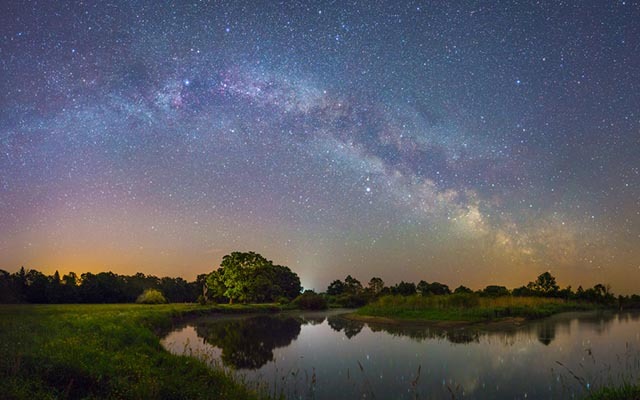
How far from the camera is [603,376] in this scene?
51.2ft

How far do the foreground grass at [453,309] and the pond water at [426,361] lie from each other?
23.4ft

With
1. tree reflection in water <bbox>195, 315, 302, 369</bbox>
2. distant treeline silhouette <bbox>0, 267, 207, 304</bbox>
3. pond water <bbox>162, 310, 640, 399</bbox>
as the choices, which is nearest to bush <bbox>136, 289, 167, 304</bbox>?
distant treeline silhouette <bbox>0, 267, 207, 304</bbox>

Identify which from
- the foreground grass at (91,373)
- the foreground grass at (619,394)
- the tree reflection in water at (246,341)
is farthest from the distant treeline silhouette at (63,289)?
the foreground grass at (619,394)

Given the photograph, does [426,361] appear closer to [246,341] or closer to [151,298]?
[246,341]

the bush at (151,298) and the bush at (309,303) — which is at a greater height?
the bush at (151,298)

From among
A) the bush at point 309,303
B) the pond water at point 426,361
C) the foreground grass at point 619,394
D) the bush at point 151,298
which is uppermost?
the foreground grass at point 619,394

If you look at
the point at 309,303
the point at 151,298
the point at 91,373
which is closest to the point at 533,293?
the point at 309,303

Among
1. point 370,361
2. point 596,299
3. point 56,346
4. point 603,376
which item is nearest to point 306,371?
point 370,361

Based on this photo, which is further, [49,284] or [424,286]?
[424,286]

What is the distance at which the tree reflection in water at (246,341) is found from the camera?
2116 cm

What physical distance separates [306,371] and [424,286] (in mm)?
111074

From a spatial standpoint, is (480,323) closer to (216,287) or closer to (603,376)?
(603,376)

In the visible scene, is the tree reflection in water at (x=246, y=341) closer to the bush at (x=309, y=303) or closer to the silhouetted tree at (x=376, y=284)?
the bush at (x=309, y=303)

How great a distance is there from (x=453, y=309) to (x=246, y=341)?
23576 mm
